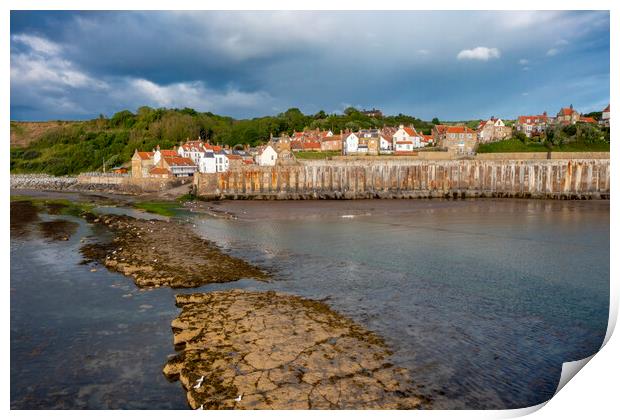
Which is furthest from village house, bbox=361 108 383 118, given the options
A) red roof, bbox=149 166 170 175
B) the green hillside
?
red roof, bbox=149 166 170 175

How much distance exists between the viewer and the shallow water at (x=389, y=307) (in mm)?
6727

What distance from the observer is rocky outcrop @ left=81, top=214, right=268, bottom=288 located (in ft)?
40.3

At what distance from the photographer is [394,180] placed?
41438 mm

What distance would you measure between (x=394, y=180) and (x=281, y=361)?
35801 mm

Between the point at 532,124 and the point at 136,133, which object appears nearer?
the point at 532,124

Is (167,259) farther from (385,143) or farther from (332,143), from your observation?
(385,143)

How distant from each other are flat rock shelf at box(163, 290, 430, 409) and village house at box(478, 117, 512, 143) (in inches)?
2548

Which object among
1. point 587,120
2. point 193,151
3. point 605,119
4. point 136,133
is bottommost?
point 193,151

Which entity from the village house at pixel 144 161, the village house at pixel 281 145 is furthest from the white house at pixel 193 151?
the village house at pixel 281 145

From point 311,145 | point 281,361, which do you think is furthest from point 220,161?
point 281,361

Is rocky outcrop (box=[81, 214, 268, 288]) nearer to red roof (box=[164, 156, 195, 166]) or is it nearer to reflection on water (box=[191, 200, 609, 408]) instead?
reflection on water (box=[191, 200, 609, 408])

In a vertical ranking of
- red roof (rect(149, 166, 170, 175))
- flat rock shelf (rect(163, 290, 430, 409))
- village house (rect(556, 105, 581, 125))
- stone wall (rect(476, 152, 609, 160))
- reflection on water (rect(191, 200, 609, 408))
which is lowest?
reflection on water (rect(191, 200, 609, 408))

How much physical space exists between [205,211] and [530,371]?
26246 millimetres

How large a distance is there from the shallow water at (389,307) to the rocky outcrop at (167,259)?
0.55m
